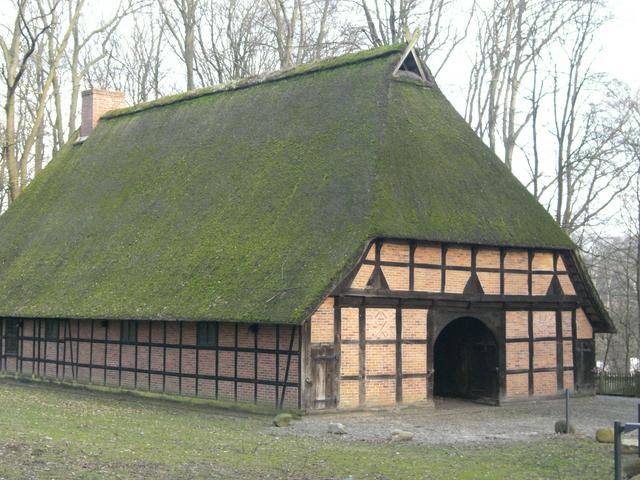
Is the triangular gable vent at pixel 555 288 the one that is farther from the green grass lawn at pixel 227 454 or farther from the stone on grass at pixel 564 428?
the green grass lawn at pixel 227 454

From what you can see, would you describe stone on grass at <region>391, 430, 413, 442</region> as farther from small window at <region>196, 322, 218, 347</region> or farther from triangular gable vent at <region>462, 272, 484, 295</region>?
small window at <region>196, 322, 218, 347</region>

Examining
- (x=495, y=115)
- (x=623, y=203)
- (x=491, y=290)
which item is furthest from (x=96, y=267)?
(x=623, y=203)

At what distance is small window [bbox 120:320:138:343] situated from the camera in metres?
23.2

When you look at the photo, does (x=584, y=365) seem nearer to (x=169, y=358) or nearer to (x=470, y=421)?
(x=470, y=421)

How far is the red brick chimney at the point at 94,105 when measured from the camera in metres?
33.8

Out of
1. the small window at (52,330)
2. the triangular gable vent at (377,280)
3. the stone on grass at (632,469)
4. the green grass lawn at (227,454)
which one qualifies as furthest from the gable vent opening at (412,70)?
the stone on grass at (632,469)

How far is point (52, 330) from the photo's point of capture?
Result: 26.0 metres

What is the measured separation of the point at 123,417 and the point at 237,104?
37.9ft

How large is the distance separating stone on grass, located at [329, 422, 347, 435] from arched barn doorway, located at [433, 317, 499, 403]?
6.25 meters

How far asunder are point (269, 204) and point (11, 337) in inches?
400

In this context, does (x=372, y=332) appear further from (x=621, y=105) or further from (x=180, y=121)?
(x=621, y=105)

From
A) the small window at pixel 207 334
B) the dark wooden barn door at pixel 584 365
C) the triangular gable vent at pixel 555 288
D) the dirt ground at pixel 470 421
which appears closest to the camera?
the dirt ground at pixel 470 421

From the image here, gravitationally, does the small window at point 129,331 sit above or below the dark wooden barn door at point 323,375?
above

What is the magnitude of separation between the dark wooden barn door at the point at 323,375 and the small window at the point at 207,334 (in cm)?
284
